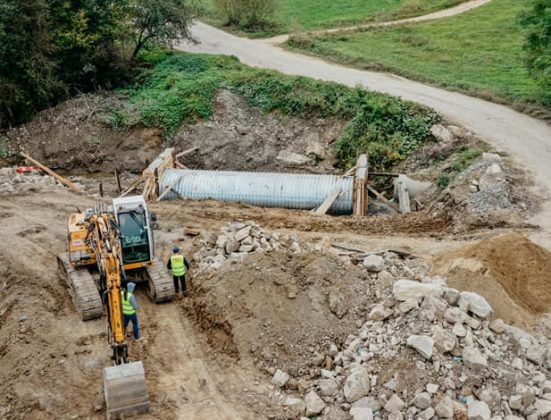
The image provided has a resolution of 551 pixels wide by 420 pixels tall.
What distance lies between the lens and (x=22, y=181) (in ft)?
83.2

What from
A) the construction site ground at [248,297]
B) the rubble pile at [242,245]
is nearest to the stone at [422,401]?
the construction site ground at [248,297]

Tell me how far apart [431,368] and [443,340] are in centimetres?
60

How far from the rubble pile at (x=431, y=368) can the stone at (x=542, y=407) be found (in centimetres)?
2

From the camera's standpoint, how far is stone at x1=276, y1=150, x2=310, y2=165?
91.1 feet

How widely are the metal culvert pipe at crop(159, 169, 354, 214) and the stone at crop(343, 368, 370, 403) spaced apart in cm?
1076

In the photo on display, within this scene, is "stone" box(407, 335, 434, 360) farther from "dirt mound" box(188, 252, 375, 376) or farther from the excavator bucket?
the excavator bucket

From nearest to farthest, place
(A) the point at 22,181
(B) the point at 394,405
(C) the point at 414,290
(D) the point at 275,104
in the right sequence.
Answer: (B) the point at 394,405 < (C) the point at 414,290 < (A) the point at 22,181 < (D) the point at 275,104

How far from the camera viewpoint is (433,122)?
87.2 ft

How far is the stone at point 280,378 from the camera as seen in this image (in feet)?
42.7

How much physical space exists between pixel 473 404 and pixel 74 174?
22382 mm

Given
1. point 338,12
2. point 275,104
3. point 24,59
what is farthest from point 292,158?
point 338,12

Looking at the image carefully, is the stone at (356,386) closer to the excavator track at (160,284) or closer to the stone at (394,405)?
the stone at (394,405)

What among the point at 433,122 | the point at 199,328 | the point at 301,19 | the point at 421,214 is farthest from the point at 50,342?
the point at 301,19

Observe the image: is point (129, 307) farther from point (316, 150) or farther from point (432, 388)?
point (316, 150)
